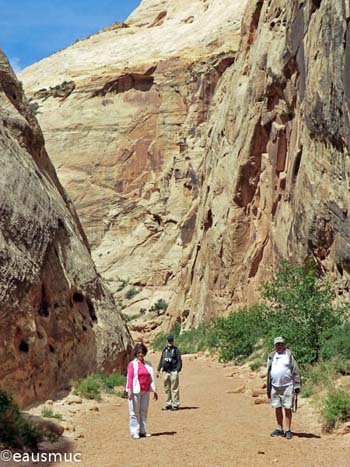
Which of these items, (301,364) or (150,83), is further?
(150,83)

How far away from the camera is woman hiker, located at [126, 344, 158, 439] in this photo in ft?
32.6

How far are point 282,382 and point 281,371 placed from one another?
16 centimetres

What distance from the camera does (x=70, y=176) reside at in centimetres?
6406

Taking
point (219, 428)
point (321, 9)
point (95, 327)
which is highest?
point (321, 9)

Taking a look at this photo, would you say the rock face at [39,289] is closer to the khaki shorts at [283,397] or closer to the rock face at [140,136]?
the khaki shorts at [283,397]

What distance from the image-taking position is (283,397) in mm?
9945

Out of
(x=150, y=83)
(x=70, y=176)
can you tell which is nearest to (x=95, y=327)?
(x=70, y=176)

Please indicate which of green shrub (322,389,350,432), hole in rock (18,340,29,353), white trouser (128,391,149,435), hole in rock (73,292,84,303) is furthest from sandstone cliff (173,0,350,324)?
white trouser (128,391,149,435)

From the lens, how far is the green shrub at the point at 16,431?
8945mm

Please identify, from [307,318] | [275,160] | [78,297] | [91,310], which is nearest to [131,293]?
[275,160]

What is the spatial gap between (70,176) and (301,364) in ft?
168

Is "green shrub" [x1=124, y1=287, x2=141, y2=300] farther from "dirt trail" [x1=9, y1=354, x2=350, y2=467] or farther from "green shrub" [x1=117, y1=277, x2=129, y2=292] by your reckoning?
"dirt trail" [x1=9, y1=354, x2=350, y2=467]

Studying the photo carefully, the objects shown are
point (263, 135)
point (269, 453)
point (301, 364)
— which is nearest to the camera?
point (269, 453)

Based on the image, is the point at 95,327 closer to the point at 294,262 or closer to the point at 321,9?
the point at 294,262
